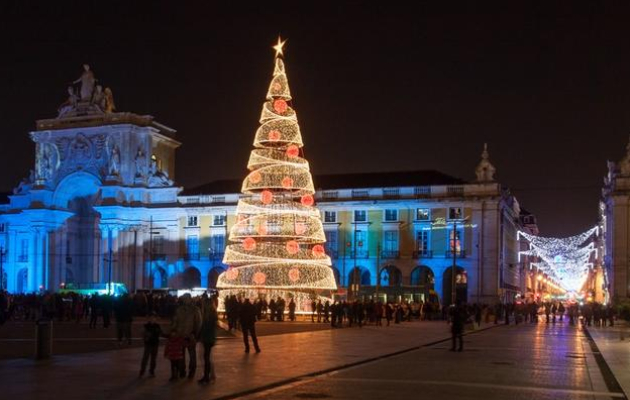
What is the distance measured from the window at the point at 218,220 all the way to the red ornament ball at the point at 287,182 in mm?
38067

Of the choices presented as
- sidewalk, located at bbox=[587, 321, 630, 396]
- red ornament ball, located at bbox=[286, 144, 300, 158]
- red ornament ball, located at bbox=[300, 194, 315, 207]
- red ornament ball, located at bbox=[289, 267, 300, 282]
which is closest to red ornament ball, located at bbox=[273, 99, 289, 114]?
red ornament ball, located at bbox=[286, 144, 300, 158]

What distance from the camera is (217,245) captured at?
291 ft

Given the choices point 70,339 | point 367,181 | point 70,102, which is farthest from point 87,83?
point 70,339

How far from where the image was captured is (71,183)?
3671 inches

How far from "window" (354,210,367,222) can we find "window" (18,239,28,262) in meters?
33.5

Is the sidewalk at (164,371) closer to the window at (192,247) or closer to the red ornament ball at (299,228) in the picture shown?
the red ornament ball at (299,228)

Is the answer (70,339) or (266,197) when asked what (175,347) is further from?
(266,197)

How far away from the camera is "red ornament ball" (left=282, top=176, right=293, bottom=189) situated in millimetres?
51719

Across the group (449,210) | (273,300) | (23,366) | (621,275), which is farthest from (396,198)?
(23,366)

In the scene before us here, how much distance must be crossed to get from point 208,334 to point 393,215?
64.6 metres

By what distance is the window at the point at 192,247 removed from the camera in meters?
89.3

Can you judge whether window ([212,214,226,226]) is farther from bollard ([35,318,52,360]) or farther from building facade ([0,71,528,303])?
bollard ([35,318,52,360])

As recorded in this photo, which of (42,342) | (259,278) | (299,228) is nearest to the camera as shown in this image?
(42,342)

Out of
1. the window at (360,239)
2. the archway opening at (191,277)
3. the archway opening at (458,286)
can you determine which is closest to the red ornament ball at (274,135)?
the window at (360,239)
